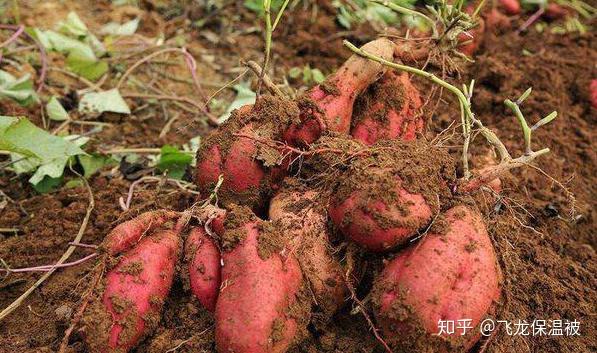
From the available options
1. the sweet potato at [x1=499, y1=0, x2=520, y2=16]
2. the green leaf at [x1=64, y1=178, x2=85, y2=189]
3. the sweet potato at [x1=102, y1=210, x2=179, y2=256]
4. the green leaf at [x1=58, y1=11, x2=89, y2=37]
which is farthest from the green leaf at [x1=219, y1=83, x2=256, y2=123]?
the sweet potato at [x1=499, y1=0, x2=520, y2=16]

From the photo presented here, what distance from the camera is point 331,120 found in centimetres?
166

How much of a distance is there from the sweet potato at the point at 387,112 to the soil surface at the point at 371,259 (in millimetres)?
120

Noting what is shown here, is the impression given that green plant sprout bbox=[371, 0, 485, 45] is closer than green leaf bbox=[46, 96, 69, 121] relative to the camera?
Yes

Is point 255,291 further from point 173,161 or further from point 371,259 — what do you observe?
point 173,161

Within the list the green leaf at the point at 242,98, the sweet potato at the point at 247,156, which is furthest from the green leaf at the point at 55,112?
the sweet potato at the point at 247,156

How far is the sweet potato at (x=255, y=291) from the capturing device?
1280 mm

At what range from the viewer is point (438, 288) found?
1.30 m

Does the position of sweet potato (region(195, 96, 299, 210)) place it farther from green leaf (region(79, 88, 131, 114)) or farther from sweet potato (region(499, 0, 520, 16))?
sweet potato (region(499, 0, 520, 16))

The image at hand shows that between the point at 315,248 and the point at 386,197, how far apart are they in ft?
0.76

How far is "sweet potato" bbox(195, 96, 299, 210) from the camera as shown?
1.58 m

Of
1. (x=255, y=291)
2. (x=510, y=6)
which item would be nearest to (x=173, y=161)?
(x=255, y=291)

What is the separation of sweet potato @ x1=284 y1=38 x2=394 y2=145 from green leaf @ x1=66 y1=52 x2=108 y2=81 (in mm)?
1328

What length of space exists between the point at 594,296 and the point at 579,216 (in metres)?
0.28

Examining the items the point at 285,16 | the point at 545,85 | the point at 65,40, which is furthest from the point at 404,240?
the point at 285,16
